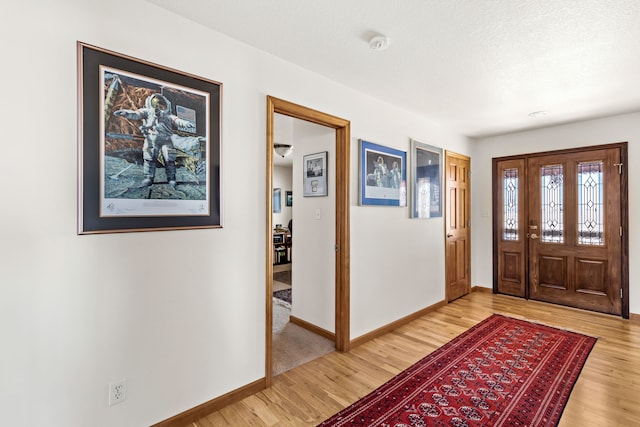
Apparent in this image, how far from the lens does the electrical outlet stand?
1654mm

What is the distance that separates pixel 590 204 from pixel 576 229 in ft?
1.17

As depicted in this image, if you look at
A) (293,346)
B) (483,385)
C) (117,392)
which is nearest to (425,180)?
(483,385)

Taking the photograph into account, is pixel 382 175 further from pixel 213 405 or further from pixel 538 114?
pixel 213 405

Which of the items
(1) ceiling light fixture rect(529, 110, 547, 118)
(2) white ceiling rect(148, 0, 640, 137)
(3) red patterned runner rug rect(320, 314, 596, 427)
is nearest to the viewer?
(2) white ceiling rect(148, 0, 640, 137)

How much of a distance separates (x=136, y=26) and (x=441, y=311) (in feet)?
13.8

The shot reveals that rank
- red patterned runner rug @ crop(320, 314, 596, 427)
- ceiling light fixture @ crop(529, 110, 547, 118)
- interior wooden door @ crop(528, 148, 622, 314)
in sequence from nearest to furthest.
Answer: red patterned runner rug @ crop(320, 314, 596, 427), ceiling light fixture @ crop(529, 110, 547, 118), interior wooden door @ crop(528, 148, 622, 314)

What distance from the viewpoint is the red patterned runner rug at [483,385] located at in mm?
1980

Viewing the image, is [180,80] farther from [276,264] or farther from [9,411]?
[276,264]

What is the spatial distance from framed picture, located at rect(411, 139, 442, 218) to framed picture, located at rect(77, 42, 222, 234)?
2.44 metres

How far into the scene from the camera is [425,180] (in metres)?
3.89

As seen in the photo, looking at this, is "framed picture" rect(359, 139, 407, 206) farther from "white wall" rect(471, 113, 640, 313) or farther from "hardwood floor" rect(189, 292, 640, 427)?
"white wall" rect(471, 113, 640, 313)

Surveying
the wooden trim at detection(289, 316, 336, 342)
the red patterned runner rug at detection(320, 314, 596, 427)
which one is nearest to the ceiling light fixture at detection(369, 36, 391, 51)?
the red patterned runner rug at detection(320, 314, 596, 427)

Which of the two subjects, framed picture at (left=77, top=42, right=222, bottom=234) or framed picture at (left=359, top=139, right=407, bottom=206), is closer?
framed picture at (left=77, top=42, right=222, bottom=234)

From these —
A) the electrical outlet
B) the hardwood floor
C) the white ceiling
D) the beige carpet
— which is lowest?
the hardwood floor
